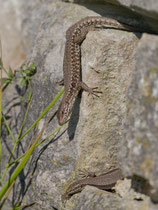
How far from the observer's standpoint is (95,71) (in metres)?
4.38

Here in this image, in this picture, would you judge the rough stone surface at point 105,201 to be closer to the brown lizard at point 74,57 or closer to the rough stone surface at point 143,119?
the rough stone surface at point 143,119

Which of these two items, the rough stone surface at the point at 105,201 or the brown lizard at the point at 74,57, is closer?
the rough stone surface at the point at 105,201

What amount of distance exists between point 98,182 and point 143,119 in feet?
4.87

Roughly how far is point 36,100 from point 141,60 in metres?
2.61

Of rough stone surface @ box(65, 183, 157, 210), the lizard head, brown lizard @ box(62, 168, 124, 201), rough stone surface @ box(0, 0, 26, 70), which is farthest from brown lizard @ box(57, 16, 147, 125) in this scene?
rough stone surface @ box(0, 0, 26, 70)

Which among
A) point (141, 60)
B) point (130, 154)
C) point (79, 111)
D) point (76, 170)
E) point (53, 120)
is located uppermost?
point (141, 60)

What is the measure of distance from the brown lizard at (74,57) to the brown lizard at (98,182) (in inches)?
32.2

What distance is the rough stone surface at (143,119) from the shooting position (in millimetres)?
2875

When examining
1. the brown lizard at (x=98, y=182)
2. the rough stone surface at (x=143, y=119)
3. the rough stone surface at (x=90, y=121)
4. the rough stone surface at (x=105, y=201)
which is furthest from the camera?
the brown lizard at (x=98, y=182)

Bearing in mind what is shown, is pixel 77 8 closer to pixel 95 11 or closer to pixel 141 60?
pixel 95 11

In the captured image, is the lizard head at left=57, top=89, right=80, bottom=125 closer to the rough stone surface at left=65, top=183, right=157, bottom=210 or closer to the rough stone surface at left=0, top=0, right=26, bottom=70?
the rough stone surface at left=65, top=183, right=157, bottom=210

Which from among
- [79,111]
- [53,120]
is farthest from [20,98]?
[79,111]

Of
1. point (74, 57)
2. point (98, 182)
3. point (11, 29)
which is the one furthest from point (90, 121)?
point (11, 29)

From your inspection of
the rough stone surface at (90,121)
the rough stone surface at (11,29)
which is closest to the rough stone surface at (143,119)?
the rough stone surface at (90,121)
